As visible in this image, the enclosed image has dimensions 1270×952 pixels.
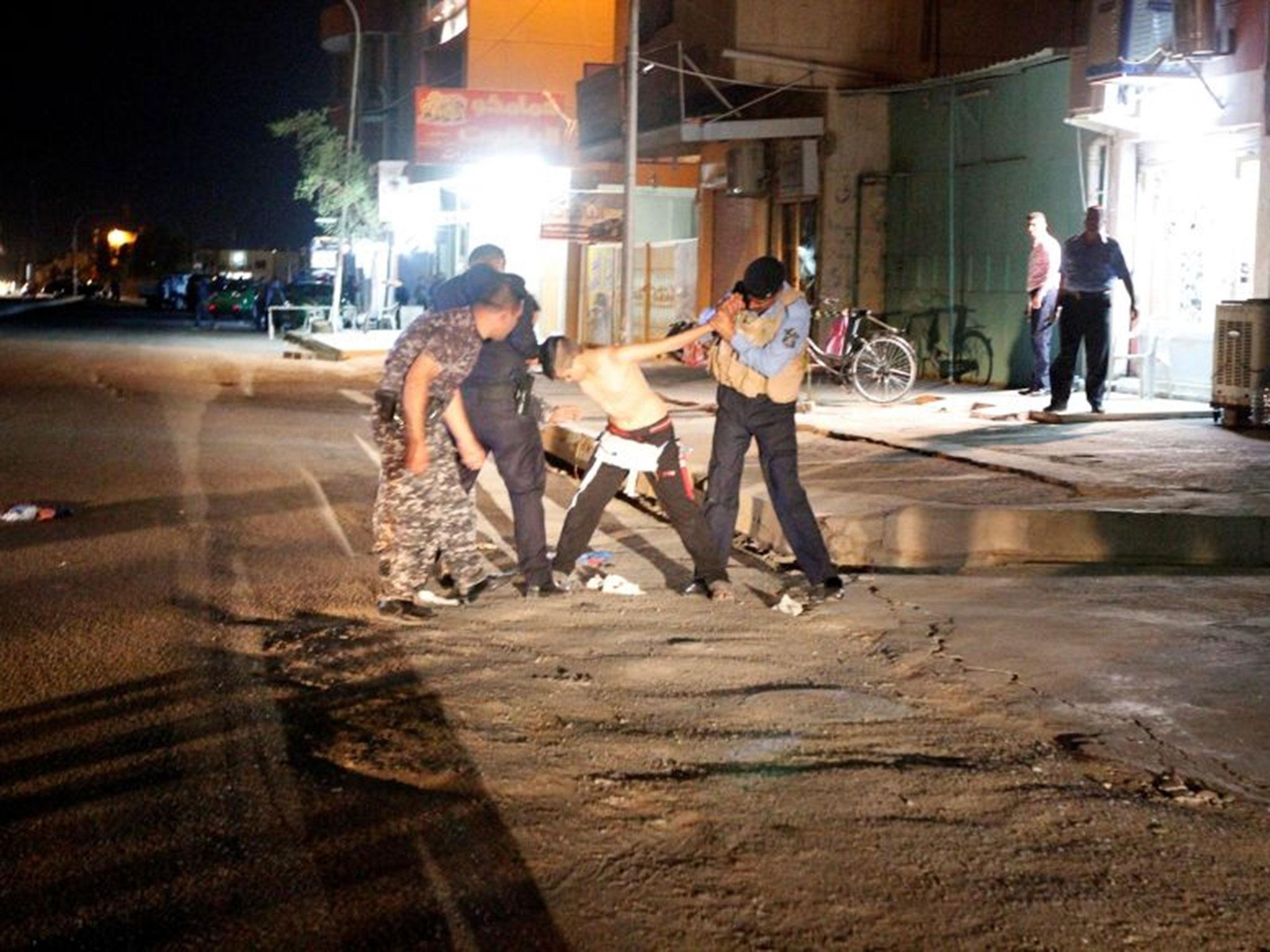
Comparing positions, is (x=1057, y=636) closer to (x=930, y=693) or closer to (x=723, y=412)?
(x=930, y=693)

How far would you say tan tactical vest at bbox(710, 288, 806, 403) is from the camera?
29.1 feet

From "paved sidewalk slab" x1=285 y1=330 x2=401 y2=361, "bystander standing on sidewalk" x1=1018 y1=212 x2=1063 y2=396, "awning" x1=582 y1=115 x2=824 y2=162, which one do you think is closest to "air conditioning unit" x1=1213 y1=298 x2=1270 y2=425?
"bystander standing on sidewalk" x1=1018 y1=212 x2=1063 y2=396

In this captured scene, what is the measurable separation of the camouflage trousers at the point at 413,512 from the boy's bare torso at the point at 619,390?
0.80 meters

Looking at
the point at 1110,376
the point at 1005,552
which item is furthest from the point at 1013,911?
the point at 1110,376

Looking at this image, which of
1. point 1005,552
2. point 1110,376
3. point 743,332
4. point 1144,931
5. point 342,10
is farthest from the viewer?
point 342,10

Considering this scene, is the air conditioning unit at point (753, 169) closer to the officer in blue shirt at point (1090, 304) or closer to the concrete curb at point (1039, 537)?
the officer in blue shirt at point (1090, 304)

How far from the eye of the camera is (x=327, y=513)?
12102mm

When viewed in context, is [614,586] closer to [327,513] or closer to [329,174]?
[327,513]

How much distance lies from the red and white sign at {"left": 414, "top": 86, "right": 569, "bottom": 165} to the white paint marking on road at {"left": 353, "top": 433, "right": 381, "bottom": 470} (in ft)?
57.7

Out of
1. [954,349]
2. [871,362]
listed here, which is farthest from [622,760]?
[954,349]

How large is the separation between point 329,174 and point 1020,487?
39.6 meters

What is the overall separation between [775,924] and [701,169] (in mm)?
26324

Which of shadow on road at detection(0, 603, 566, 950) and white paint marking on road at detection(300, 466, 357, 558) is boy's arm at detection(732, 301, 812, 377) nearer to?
shadow on road at detection(0, 603, 566, 950)

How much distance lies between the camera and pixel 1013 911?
472cm
